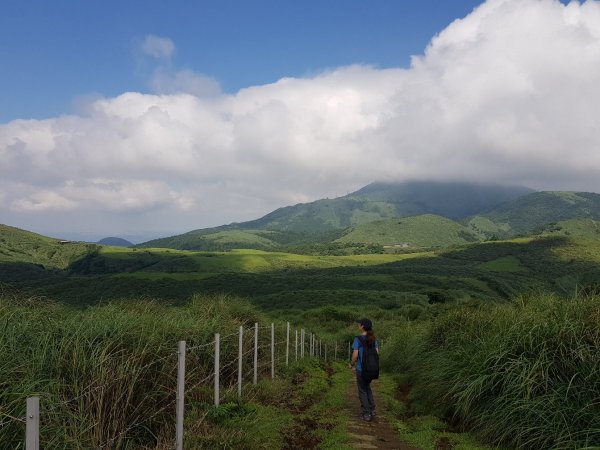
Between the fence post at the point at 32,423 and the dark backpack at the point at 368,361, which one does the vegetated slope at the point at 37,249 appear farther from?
the fence post at the point at 32,423

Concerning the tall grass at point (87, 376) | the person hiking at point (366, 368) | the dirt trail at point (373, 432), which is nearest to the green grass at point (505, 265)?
the dirt trail at point (373, 432)

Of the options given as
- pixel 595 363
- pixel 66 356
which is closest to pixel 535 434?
pixel 595 363

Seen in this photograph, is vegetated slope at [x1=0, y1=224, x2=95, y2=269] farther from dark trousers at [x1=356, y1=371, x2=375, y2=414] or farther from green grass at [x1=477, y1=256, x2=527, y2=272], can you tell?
dark trousers at [x1=356, y1=371, x2=375, y2=414]

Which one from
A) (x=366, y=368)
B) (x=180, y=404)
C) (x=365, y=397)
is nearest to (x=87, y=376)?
(x=180, y=404)

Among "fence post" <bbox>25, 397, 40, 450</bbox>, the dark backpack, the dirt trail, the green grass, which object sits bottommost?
the green grass

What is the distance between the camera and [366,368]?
32.7 ft

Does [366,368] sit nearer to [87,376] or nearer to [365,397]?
[365,397]

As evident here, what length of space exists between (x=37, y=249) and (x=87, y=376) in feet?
655

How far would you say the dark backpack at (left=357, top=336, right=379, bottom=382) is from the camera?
997cm

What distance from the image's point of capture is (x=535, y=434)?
686 centimetres

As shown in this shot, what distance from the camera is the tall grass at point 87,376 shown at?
16.3ft

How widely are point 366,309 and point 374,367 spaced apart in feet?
187

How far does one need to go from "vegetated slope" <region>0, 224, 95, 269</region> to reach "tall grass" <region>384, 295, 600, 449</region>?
17156 centimetres

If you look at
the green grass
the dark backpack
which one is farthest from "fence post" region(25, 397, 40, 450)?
the green grass
